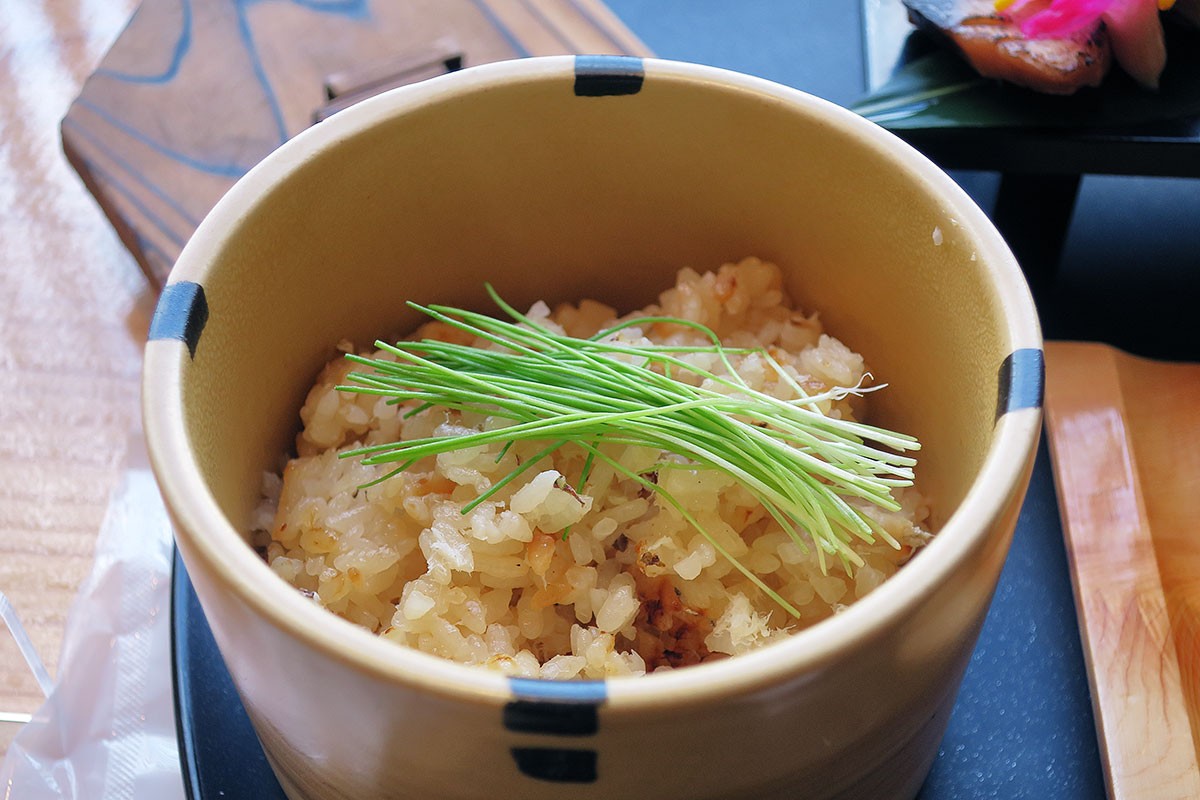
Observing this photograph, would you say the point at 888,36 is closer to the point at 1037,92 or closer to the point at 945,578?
the point at 1037,92

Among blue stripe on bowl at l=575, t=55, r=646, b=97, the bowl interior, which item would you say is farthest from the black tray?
blue stripe on bowl at l=575, t=55, r=646, b=97

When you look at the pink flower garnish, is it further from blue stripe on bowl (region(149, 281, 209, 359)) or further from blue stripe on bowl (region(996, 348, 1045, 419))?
Result: blue stripe on bowl (region(149, 281, 209, 359))

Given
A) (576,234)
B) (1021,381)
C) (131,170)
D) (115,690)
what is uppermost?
(1021,381)

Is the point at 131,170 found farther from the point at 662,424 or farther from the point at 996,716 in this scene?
the point at 996,716

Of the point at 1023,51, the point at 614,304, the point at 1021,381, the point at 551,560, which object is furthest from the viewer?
the point at 1023,51

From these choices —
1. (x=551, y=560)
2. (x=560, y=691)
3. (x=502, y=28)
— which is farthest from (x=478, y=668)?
(x=502, y=28)

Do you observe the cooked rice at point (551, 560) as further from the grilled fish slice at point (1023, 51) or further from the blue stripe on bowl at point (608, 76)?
the grilled fish slice at point (1023, 51)

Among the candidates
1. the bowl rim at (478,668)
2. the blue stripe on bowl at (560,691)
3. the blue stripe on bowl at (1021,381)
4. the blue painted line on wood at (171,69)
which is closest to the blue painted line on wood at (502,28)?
the blue painted line on wood at (171,69)
